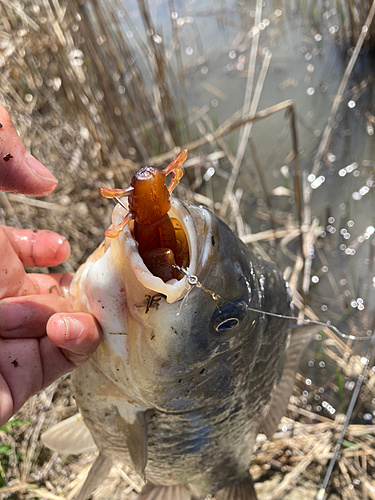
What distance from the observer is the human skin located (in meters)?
1.01

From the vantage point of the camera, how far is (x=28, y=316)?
1.19m

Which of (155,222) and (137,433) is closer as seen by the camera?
(155,222)

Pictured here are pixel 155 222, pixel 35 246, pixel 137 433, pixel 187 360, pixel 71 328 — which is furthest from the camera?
pixel 35 246

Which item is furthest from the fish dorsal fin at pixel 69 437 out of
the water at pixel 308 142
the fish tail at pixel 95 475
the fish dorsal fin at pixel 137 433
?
the water at pixel 308 142

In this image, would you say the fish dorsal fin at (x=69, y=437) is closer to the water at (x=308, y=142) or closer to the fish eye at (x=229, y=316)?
the fish eye at (x=229, y=316)

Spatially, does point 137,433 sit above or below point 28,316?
below

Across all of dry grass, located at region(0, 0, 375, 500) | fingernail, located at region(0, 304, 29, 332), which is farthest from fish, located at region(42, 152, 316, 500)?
dry grass, located at region(0, 0, 375, 500)

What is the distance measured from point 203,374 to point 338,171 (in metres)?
2.96

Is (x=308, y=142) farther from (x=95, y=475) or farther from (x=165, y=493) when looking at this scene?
(x=95, y=475)

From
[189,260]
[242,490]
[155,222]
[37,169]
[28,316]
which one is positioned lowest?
[242,490]

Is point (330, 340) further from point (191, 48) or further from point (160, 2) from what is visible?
point (160, 2)

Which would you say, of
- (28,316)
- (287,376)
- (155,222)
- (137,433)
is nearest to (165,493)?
(137,433)

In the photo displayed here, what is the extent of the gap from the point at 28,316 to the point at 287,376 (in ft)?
3.98

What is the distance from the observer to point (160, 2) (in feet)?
16.4
